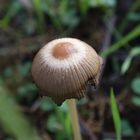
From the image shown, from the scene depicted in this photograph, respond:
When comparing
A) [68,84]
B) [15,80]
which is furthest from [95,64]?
[15,80]

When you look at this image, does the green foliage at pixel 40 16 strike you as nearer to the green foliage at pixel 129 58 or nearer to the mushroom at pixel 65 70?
the green foliage at pixel 129 58

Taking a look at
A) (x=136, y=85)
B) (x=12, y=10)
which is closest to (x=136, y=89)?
(x=136, y=85)

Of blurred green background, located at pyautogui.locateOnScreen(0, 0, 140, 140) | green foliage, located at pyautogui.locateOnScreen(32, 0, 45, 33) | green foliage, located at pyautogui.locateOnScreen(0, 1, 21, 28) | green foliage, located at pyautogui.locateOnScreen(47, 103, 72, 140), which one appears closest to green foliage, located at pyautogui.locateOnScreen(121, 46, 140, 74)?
blurred green background, located at pyautogui.locateOnScreen(0, 0, 140, 140)

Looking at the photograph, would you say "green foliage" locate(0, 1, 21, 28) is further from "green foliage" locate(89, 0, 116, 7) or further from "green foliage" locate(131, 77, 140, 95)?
"green foliage" locate(131, 77, 140, 95)

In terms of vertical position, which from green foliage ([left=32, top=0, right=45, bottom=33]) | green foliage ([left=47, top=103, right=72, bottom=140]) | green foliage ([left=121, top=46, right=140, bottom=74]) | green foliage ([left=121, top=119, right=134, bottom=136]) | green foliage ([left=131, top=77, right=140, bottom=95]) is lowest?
green foliage ([left=121, top=119, right=134, bottom=136])

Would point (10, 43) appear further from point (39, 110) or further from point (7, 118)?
point (7, 118)

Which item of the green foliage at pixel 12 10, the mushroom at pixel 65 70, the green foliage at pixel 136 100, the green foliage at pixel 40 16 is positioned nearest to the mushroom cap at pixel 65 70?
the mushroom at pixel 65 70

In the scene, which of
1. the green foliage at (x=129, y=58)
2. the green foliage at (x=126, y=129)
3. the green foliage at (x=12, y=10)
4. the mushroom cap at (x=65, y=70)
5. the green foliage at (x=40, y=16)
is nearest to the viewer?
the mushroom cap at (x=65, y=70)
